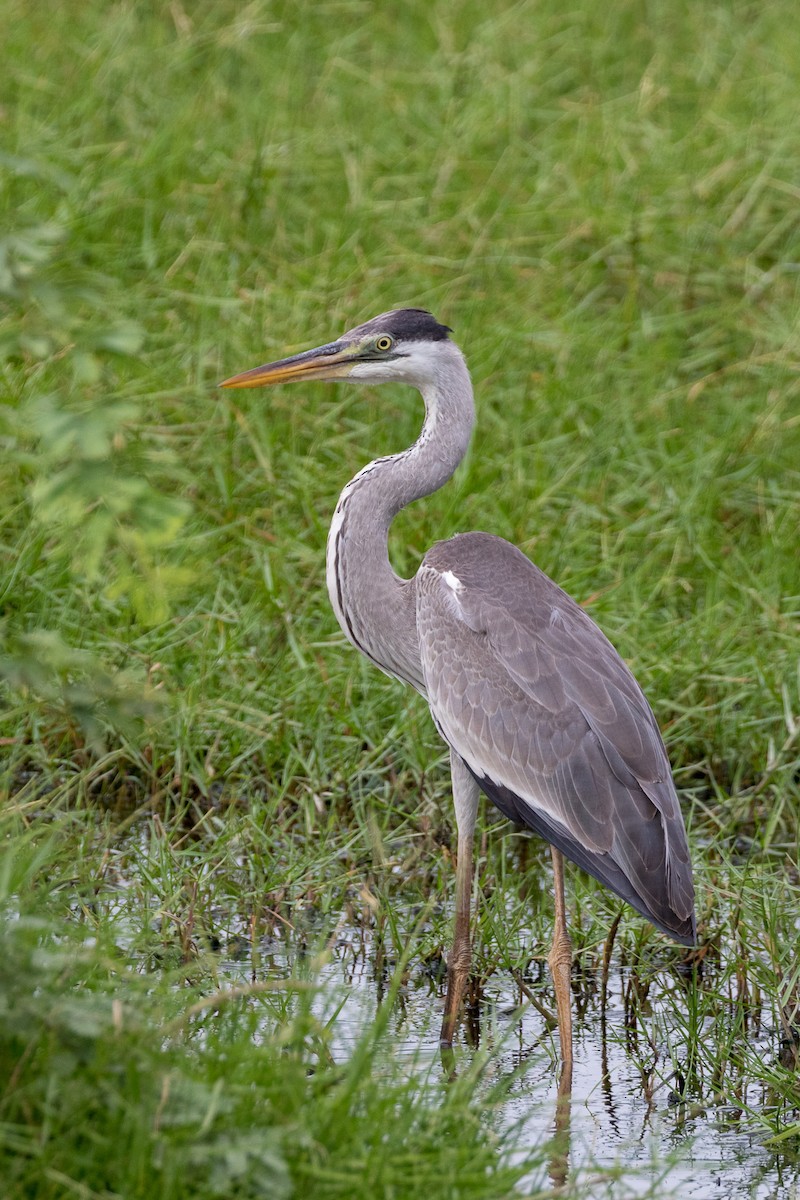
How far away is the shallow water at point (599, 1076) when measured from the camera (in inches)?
142

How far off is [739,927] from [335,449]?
8.82 ft

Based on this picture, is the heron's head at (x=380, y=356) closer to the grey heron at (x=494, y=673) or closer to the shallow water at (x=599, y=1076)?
the grey heron at (x=494, y=673)

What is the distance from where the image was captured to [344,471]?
614 centimetres

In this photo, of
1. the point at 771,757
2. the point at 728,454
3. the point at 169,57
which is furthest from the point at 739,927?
the point at 169,57

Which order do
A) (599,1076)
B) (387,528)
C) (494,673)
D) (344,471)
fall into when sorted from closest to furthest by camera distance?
(599,1076), (494,673), (387,528), (344,471)

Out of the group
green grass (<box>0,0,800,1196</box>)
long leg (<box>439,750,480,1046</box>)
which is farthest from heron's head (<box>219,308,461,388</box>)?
Result: long leg (<box>439,750,480,1046</box>)

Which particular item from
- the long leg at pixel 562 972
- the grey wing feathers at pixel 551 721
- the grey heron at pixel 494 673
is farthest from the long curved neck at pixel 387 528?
the long leg at pixel 562 972

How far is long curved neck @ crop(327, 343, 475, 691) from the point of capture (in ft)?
15.2

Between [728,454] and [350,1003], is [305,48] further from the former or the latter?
[350,1003]

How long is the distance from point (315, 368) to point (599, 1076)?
79.4 inches

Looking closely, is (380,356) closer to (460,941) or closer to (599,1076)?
(460,941)

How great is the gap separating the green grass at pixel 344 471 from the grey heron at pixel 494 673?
281 millimetres

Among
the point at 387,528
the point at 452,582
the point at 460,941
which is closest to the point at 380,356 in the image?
the point at 387,528

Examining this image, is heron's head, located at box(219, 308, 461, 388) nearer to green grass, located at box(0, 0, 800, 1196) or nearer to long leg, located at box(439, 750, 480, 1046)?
green grass, located at box(0, 0, 800, 1196)
